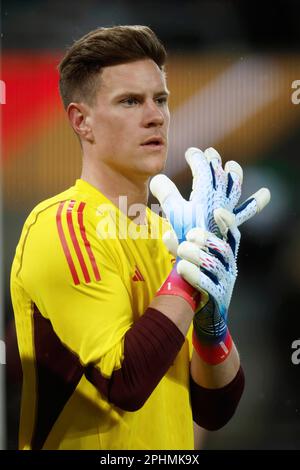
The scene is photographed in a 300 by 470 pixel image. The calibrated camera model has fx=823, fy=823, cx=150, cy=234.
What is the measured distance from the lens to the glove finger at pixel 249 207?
1830mm

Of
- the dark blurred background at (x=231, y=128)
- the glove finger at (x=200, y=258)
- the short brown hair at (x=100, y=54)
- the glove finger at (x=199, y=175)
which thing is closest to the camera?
the glove finger at (x=200, y=258)

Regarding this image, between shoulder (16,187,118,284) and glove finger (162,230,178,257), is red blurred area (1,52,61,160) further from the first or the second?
glove finger (162,230,178,257)

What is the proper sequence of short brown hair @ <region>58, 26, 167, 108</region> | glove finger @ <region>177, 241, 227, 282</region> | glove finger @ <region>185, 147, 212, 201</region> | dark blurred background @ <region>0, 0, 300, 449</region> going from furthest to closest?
dark blurred background @ <region>0, 0, 300, 449</region> < short brown hair @ <region>58, 26, 167, 108</region> < glove finger @ <region>185, 147, 212, 201</region> < glove finger @ <region>177, 241, 227, 282</region>

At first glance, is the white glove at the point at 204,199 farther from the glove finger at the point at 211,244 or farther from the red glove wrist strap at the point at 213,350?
the red glove wrist strap at the point at 213,350

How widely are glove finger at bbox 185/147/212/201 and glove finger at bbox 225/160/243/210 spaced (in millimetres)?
60

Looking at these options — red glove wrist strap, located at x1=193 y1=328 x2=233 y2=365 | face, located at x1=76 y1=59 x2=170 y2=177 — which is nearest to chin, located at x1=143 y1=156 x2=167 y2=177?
face, located at x1=76 y1=59 x2=170 y2=177

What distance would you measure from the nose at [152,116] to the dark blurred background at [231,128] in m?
1.18

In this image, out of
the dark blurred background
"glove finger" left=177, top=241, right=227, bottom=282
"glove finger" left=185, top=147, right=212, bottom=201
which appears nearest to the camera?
"glove finger" left=177, top=241, right=227, bottom=282

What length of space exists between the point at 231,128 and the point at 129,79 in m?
1.53

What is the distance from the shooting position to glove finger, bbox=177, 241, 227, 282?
165cm

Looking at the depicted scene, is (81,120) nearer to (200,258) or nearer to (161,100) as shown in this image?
(161,100)

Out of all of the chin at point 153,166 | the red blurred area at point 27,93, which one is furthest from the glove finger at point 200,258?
the red blurred area at point 27,93

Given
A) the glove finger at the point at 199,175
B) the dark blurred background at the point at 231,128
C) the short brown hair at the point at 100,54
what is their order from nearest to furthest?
the glove finger at the point at 199,175, the short brown hair at the point at 100,54, the dark blurred background at the point at 231,128

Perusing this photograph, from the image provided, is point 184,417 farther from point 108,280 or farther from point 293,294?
point 293,294
